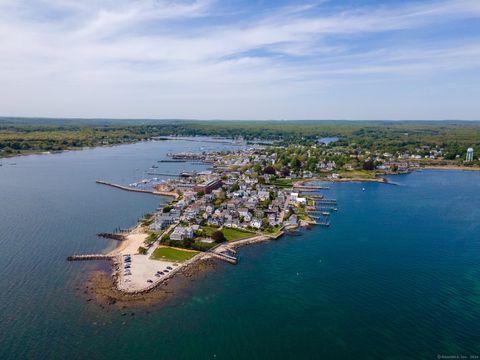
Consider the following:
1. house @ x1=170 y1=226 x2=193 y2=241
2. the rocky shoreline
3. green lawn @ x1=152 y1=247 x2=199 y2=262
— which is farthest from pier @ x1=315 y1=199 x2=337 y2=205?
the rocky shoreline

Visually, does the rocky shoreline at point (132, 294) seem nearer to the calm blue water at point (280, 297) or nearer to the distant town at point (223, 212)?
the distant town at point (223, 212)

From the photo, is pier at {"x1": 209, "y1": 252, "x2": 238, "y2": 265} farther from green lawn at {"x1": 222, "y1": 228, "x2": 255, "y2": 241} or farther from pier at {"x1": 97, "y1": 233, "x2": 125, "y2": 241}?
pier at {"x1": 97, "y1": 233, "x2": 125, "y2": 241}

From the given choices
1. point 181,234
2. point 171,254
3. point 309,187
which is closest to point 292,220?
point 181,234

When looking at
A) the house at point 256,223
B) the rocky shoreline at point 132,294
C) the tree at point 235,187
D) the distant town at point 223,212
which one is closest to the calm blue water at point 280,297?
the rocky shoreline at point 132,294

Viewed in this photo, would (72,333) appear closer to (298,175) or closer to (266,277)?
(266,277)

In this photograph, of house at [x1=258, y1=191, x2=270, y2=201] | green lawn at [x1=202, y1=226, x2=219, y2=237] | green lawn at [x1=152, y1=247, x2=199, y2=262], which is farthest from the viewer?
house at [x1=258, y1=191, x2=270, y2=201]
